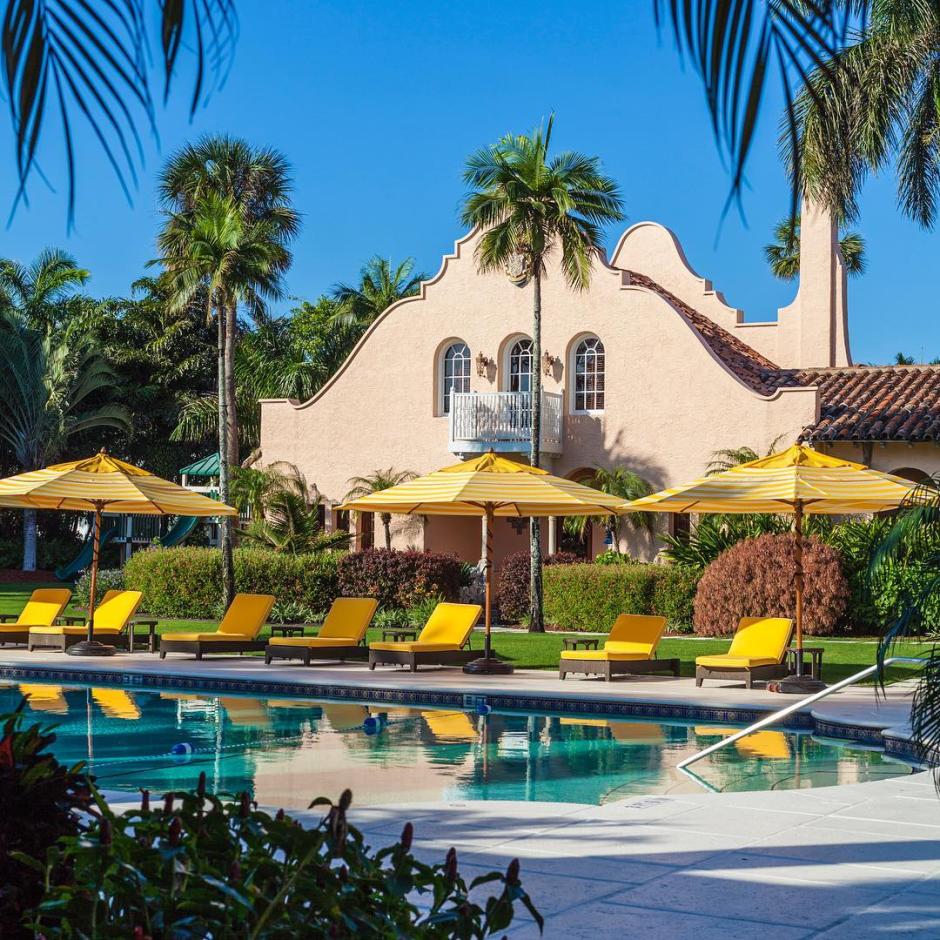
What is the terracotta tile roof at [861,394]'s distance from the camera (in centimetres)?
2745

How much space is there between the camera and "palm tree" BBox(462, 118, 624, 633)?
25.9m

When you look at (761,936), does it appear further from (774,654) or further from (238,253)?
(238,253)

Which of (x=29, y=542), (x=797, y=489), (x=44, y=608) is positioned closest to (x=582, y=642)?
(x=797, y=489)

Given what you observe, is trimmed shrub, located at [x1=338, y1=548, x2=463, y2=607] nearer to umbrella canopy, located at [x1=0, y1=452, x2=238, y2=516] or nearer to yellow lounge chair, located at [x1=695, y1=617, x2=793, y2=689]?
umbrella canopy, located at [x1=0, y1=452, x2=238, y2=516]

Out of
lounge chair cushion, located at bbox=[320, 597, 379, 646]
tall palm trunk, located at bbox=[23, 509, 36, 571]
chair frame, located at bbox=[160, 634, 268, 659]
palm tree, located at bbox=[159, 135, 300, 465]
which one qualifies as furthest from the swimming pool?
tall palm trunk, located at bbox=[23, 509, 36, 571]

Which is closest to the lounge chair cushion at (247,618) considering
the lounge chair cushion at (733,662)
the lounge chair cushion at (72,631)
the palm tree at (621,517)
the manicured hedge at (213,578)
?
the lounge chair cushion at (72,631)

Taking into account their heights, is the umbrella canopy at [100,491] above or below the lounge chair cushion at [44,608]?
above

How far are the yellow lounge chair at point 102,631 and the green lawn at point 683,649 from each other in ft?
12.0

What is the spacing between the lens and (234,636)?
69.1 feet

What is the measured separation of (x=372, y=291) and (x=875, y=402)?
21.1 m

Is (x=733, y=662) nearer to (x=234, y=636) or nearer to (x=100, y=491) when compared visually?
(x=234, y=636)

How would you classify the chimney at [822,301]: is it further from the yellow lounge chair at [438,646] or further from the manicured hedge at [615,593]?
the yellow lounge chair at [438,646]

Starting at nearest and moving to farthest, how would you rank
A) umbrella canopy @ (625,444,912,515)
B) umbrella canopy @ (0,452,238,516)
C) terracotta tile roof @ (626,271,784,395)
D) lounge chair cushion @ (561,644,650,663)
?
umbrella canopy @ (625,444,912,515)
lounge chair cushion @ (561,644,650,663)
umbrella canopy @ (0,452,238,516)
terracotta tile roof @ (626,271,784,395)

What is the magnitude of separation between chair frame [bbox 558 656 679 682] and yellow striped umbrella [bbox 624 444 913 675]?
205cm
